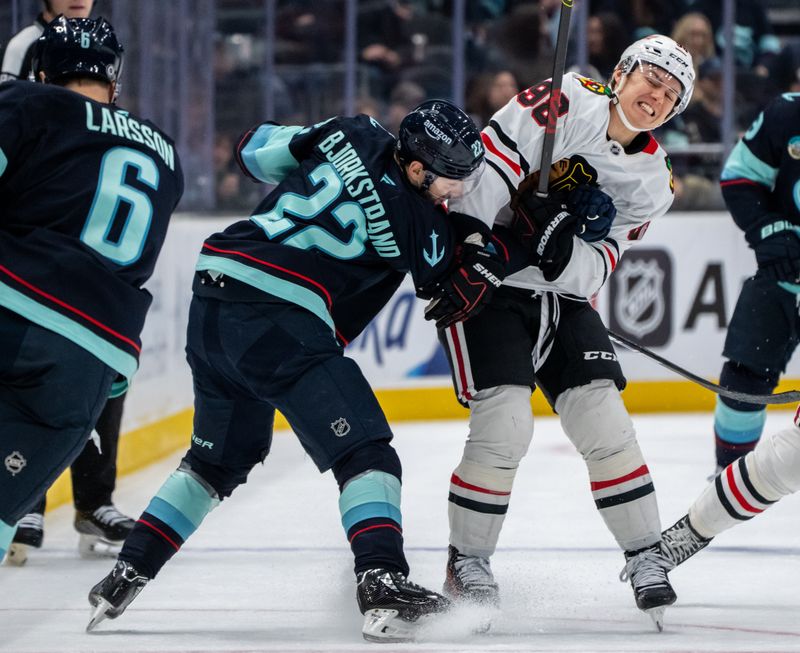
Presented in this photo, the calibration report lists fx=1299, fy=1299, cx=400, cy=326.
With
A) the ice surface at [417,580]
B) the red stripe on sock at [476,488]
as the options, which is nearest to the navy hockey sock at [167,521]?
the ice surface at [417,580]

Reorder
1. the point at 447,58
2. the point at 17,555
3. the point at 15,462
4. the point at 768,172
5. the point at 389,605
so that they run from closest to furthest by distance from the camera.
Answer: the point at 15,462 → the point at 389,605 → the point at 17,555 → the point at 768,172 → the point at 447,58

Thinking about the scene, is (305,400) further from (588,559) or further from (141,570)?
(588,559)

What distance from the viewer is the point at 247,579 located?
2857 millimetres

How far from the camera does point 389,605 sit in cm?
212

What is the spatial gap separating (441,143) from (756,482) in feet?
3.05

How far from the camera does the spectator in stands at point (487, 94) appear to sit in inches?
245

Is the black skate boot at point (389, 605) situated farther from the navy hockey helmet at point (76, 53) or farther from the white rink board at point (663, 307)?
the white rink board at point (663, 307)

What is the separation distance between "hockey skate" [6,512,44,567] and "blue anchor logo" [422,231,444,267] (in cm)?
129

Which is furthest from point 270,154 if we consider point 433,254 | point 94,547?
point 94,547

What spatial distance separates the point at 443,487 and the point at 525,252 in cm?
166

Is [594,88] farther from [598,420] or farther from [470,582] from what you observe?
[470,582]

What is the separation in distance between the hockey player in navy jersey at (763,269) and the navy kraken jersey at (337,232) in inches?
56.6

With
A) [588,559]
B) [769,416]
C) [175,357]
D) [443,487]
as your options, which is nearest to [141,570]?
[588,559]

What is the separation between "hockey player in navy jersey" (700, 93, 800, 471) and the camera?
3.46 m
